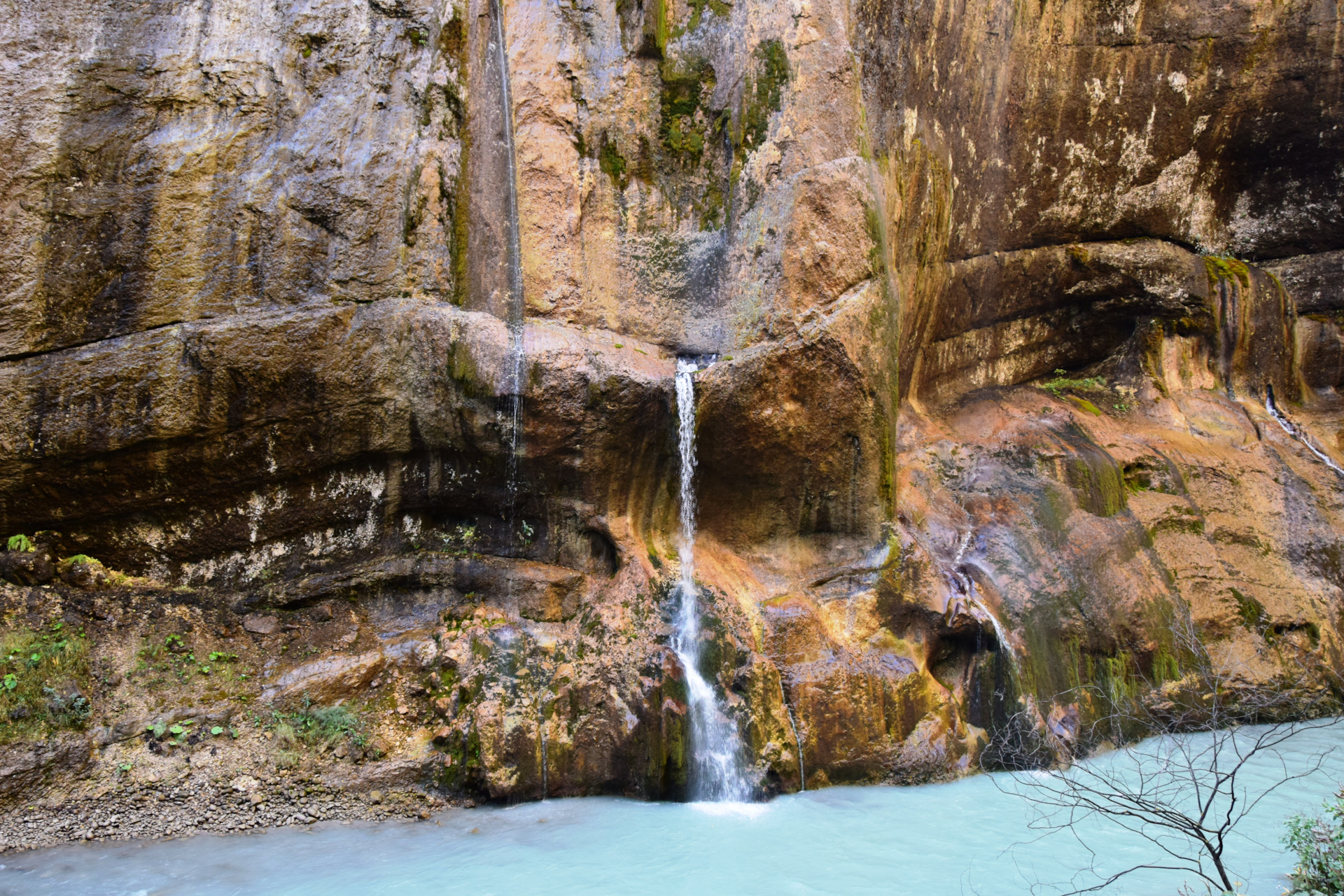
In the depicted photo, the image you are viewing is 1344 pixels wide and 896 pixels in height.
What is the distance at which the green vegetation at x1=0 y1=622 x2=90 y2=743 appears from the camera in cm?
620

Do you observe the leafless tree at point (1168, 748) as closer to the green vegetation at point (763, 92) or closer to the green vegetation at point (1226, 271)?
the green vegetation at point (1226, 271)

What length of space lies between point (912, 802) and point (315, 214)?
647 cm

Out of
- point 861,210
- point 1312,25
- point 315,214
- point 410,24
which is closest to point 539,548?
point 315,214

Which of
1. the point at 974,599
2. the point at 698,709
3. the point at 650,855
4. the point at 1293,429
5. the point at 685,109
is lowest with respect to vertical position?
the point at 650,855

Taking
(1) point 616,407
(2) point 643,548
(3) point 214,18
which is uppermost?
(3) point 214,18

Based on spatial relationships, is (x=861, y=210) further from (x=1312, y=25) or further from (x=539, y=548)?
(x=1312, y=25)

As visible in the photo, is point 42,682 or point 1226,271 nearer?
point 42,682

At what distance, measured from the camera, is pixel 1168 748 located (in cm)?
747

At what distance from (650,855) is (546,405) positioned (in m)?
3.48

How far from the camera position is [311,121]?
7.79 meters

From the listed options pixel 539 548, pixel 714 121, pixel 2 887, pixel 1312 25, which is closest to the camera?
pixel 2 887

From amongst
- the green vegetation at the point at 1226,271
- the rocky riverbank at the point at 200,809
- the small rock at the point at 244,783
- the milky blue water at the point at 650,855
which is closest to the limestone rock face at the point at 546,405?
the rocky riverbank at the point at 200,809

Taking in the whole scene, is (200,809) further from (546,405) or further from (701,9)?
(701,9)

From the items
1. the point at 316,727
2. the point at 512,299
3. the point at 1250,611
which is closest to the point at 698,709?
the point at 316,727
